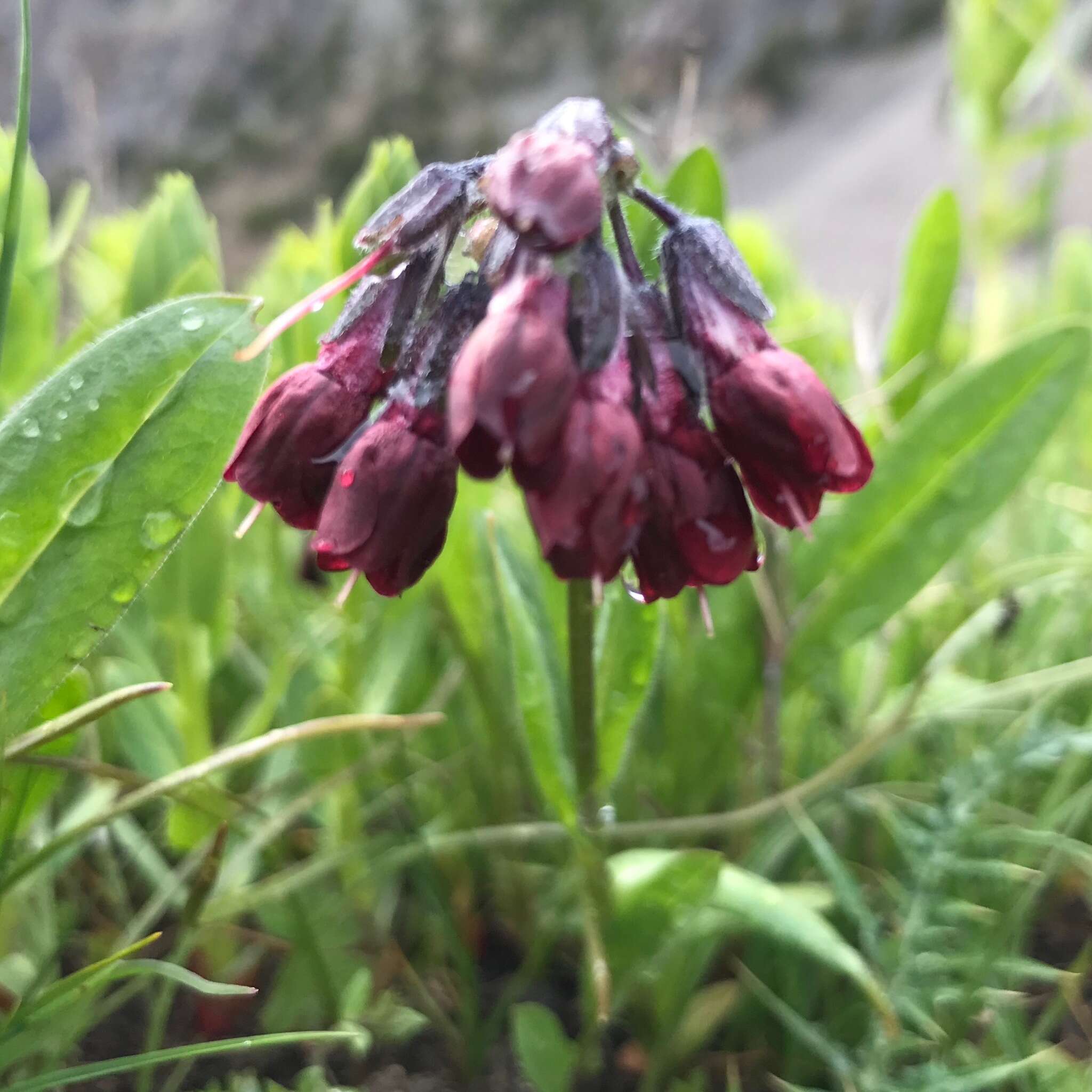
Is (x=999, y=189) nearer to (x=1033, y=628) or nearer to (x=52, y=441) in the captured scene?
(x=1033, y=628)

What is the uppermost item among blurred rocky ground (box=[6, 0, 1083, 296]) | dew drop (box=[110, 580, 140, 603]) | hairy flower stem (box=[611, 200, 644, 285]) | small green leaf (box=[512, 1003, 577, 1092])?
blurred rocky ground (box=[6, 0, 1083, 296])

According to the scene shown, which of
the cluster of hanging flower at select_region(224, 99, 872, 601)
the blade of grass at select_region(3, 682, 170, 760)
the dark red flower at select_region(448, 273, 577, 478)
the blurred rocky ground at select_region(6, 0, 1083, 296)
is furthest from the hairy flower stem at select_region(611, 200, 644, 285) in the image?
the blurred rocky ground at select_region(6, 0, 1083, 296)

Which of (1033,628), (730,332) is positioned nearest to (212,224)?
(730,332)

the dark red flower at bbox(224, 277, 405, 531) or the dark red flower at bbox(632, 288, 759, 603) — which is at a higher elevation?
the dark red flower at bbox(224, 277, 405, 531)

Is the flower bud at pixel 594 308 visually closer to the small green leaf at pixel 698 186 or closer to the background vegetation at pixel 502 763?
the background vegetation at pixel 502 763

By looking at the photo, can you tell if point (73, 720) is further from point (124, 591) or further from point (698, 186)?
point (698, 186)

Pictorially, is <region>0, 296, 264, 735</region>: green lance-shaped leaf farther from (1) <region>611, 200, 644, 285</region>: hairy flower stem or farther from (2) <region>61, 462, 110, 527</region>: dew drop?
(1) <region>611, 200, 644, 285</region>: hairy flower stem
